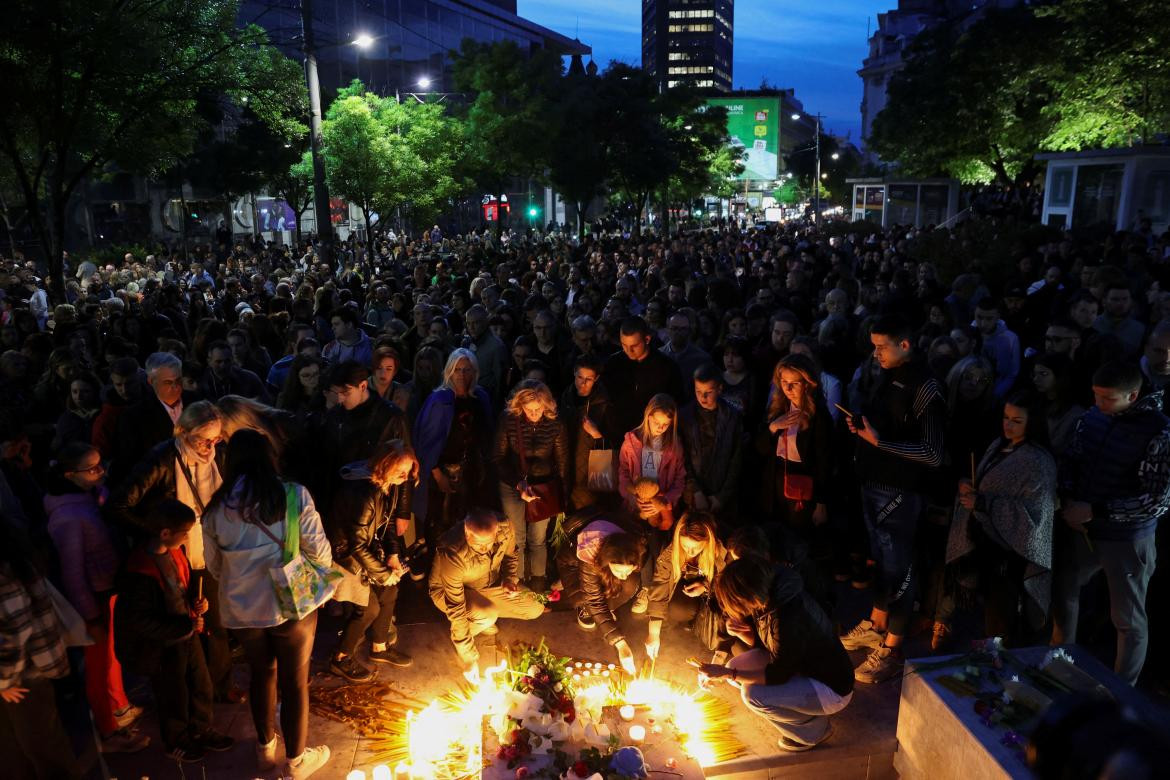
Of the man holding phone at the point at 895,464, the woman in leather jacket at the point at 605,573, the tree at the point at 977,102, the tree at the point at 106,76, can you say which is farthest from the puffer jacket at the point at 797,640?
the tree at the point at 977,102

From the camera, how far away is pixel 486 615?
5.09 metres

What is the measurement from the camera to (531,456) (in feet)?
18.7

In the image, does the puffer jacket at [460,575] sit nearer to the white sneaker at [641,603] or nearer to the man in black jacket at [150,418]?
the white sneaker at [641,603]

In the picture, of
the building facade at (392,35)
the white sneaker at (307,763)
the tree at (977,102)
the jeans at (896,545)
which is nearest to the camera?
the white sneaker at (307,763)

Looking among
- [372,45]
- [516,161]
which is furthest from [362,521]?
[372,45]

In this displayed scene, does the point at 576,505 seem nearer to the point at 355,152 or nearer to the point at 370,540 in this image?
the point at 370,540

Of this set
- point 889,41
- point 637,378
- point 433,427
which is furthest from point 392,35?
point 889,41

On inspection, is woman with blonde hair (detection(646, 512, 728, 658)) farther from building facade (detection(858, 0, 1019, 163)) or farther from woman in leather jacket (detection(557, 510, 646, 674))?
building facade (detection(858, 0, 1019, 163))

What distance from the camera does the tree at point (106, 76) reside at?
1020cm

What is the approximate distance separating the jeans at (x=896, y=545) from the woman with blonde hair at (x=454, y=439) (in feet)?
9.38

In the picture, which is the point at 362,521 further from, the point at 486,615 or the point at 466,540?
the point at 486,615

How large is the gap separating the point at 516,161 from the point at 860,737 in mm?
25686

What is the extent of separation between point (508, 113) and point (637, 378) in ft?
78.9

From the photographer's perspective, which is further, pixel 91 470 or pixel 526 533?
pixel 526 533
